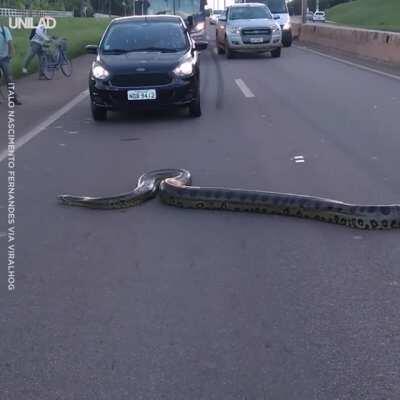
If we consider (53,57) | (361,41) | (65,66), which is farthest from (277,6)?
(53,57)

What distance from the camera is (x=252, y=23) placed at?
2983 centimetres

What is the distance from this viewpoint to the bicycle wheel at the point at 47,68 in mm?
22641

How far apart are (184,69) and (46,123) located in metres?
2.60

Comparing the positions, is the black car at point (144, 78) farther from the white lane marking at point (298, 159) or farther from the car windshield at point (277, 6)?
the car windshield at point (277, 6)

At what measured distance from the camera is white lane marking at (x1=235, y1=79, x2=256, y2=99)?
16913mm

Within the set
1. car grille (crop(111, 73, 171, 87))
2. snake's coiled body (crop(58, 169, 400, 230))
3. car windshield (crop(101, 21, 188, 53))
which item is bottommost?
snake's coiled body (crop(58, 169, 400, 230))

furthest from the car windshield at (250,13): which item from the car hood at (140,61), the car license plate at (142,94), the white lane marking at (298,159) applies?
the white lane marking at (298,159)

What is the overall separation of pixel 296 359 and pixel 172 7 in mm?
36726

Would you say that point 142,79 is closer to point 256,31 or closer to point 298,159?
point 298,159

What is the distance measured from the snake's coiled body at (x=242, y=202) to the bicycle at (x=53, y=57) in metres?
15.0

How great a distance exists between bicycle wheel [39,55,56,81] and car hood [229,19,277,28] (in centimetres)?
908

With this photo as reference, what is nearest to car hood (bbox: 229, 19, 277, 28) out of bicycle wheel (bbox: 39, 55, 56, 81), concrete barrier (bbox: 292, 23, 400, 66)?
concrete barrier (bbox: 292, 23, 400, 66)

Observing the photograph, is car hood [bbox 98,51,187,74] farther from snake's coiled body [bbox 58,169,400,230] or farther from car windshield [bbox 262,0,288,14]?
car windshield [bbox 262,0,288,14]

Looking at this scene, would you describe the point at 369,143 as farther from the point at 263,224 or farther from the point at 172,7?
the point at 172,7
